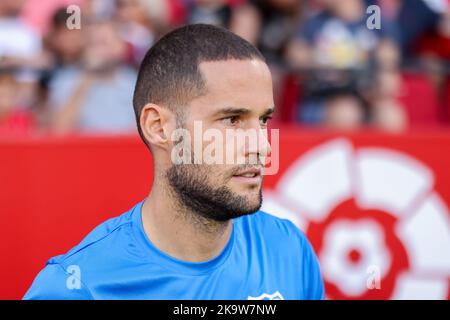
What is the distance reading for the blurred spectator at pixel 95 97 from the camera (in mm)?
6055

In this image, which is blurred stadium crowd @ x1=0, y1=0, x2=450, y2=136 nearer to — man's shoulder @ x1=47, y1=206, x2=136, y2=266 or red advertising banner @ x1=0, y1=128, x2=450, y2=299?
red advertising banner @ x1=0, y1=128, x2=450, y2=299

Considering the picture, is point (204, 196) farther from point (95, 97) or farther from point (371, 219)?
point (95, 97)

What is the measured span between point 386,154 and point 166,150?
131 inches

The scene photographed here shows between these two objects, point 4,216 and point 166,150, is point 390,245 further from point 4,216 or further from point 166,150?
point 166,150

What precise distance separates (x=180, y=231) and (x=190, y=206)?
98 millimetres

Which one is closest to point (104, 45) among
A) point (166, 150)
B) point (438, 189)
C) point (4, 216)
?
point (4, 216)

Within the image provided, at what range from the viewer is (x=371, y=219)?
593 cm

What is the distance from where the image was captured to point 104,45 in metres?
6.31

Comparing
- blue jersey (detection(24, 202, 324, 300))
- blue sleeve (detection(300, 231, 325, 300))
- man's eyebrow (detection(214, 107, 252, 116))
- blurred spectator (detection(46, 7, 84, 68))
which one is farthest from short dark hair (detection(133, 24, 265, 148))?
blurred spectator (detection(46, 7, 84, 68))

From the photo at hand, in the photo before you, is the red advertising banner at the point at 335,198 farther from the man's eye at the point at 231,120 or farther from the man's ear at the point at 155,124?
the man's eye at the point at 231,120

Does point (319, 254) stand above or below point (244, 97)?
below

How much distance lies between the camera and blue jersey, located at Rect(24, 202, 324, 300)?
277cm

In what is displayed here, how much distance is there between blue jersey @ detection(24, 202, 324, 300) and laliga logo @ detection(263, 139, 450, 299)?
108 inches

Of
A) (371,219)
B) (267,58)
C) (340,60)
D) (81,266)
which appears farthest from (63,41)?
(81,266)
